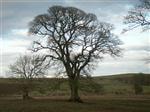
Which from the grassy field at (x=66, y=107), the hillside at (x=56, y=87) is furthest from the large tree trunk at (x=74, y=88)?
the grassy field at (x=66, y=107)

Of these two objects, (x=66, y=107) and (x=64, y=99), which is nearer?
(x=66, y=107)

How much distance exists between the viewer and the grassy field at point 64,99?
116 ft

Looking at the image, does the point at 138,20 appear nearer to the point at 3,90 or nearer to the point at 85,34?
the point at 85,34

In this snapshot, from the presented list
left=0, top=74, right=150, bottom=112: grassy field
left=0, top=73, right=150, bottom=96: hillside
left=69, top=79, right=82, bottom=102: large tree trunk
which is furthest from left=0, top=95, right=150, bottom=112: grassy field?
left=69, top=79, right=82, bottom=102: large tree trunk

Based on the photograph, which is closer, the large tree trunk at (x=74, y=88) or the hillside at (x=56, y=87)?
the hillside at (x=56, y=87)

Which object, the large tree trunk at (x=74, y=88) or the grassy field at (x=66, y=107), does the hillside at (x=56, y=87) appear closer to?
the large tree trunk at (x=74, y=88)

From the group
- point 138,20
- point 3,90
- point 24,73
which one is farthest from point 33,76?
point 138,20

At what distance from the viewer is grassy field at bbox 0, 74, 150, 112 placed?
35281 millimetres

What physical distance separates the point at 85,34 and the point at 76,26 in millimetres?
1728

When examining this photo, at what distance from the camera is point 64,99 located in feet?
192

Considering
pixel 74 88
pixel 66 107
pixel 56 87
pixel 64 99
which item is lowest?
pixel 66 107

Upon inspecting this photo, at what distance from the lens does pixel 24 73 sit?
72.2m

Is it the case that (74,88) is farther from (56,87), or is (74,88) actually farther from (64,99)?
(64,99)

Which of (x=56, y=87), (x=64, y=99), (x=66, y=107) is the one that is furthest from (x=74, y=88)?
(x=66, y=107)
